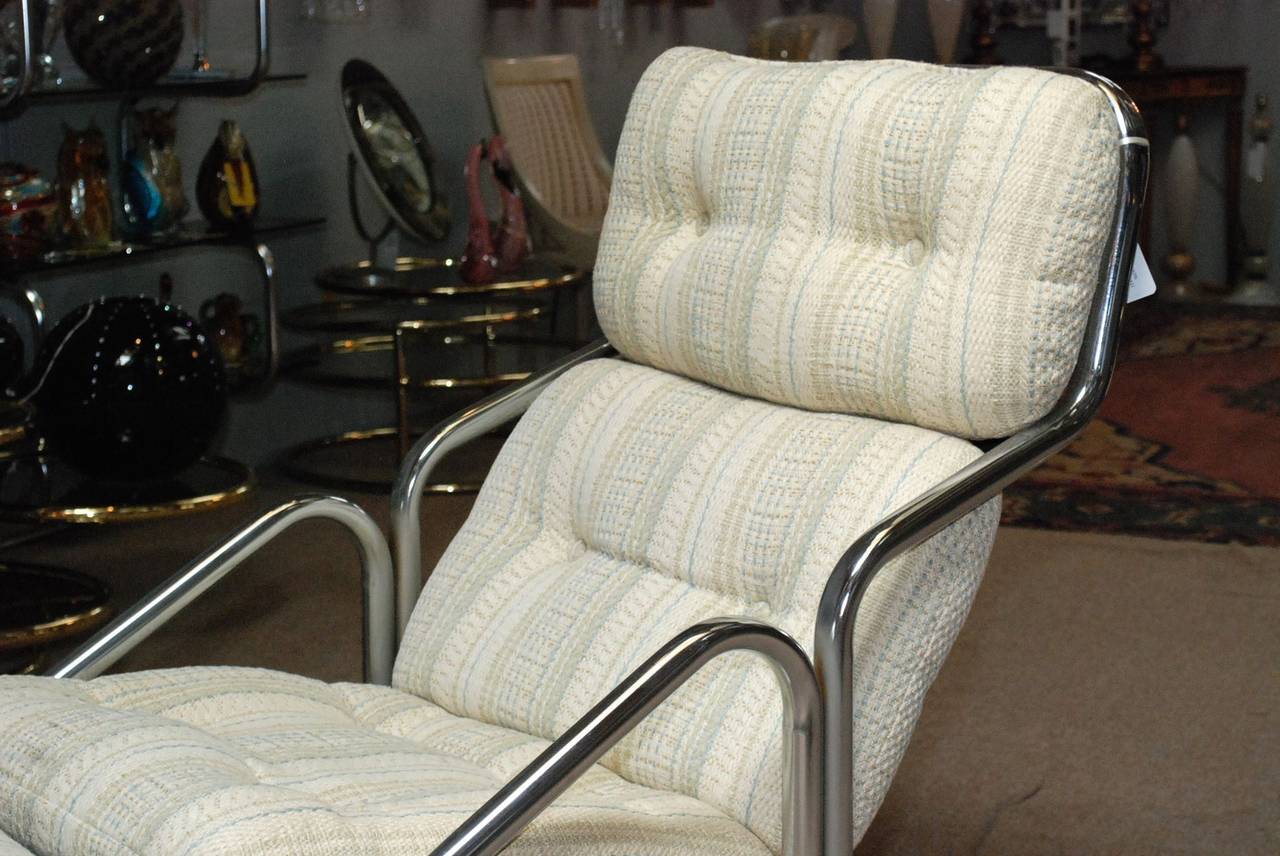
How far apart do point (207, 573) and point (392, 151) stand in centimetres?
222

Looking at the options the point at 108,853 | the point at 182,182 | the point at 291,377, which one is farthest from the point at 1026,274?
the point at 291,377

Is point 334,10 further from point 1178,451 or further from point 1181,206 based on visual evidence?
point 1181,206

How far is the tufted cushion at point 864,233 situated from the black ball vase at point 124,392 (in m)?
1.16

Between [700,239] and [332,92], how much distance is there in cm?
235

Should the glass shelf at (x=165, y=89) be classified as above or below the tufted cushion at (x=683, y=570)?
above

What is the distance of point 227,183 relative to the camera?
3.10m

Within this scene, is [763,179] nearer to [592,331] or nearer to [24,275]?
[24,275]

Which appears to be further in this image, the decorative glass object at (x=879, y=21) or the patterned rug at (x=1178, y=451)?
the decorative glass object at (x=879, y=21)

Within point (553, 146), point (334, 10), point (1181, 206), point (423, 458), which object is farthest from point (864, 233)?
point (1181, 206)

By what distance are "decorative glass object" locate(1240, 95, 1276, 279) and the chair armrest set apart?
5.11 meters

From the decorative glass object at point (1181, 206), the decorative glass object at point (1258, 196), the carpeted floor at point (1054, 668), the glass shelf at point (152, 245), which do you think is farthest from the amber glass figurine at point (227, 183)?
the decorative glass object at point (1258, 196)

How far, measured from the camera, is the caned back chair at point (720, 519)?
1.09 metres

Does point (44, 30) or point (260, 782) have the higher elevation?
point (44, 30)

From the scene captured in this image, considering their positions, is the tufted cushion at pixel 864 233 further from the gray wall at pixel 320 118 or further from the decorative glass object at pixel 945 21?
the decorative glass object at pixel 945 21
